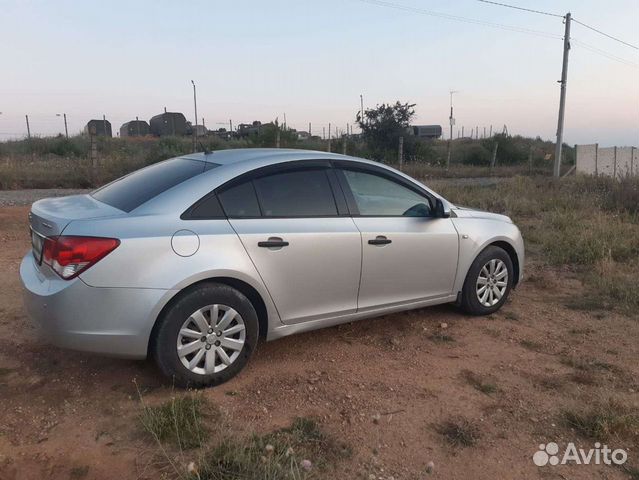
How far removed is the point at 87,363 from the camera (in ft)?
12.4

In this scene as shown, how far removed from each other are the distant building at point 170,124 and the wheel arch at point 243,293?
33278mm

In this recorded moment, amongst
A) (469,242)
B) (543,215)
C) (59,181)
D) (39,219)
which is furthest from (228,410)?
(59,181)

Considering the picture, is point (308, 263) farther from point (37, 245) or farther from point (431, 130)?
point (431, 130)

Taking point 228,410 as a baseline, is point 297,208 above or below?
above

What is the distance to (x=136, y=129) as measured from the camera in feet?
120

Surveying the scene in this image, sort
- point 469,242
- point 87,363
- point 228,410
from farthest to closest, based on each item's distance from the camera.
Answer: point 469,242, point 87,363, point 228,410

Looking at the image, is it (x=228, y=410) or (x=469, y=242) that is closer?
(x=228, y=410)

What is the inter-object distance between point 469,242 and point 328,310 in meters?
1.55

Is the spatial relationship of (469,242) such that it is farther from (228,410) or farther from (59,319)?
(59,319)

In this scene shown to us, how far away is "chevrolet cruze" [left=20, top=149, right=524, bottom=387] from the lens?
10.2ft

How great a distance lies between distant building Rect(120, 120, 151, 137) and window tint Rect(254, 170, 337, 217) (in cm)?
3513

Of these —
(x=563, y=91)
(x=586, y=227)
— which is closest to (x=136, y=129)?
(x=563, y=91)

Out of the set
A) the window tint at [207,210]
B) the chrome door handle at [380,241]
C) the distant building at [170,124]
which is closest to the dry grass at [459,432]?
the chrome door handle at [380,241]

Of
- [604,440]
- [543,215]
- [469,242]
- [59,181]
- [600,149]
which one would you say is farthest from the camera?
[600,149]
